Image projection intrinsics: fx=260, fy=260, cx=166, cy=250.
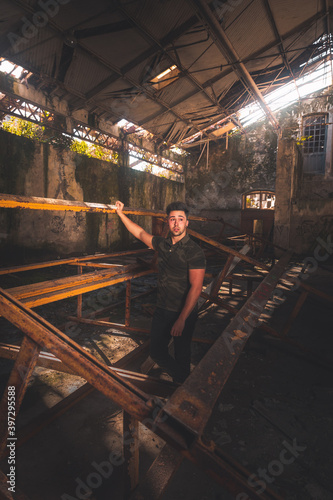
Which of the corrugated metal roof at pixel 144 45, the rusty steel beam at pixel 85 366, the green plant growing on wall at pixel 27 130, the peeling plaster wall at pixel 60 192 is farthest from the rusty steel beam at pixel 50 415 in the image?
the green plant growing on wall at pixel 27 130

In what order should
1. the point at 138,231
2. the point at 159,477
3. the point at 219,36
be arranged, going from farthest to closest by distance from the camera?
the point at 219,36 → the point at 138,231 → the point at 159,477

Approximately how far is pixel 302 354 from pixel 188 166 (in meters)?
14.9

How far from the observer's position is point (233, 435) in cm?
215

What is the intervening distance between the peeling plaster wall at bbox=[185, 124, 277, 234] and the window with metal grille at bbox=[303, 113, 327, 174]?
1955 millimetres

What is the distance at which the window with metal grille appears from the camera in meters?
14.5

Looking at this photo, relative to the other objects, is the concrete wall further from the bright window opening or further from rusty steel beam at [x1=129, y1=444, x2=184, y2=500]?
rusty steel beam at [x1=129, y1=444, x2=184, y2=500]

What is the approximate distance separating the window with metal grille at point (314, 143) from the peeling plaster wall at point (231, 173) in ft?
6.41

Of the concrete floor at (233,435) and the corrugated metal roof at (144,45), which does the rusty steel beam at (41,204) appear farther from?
the corrugated metal roof at (144,45)

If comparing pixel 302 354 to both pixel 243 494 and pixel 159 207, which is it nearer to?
pixel 243 494

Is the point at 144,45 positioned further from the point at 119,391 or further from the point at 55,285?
the point at 119,391

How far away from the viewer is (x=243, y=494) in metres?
0.89

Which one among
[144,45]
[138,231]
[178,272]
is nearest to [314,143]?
[144,45]

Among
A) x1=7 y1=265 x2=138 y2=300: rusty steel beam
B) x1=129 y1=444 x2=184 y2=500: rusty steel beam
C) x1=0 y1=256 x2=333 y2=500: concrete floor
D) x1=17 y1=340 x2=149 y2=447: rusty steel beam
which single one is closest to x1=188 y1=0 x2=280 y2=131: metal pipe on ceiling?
x1=7 y1=265 x2=138 y2=300: rusty steel beam

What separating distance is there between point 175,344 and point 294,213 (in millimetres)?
9545
